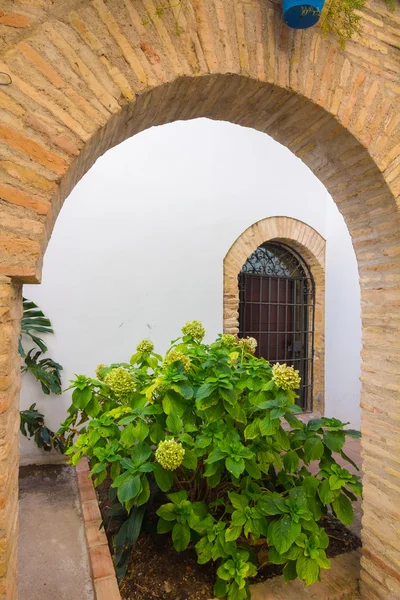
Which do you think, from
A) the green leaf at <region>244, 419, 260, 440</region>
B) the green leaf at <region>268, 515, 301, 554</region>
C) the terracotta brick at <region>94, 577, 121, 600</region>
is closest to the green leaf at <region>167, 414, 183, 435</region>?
the green leaf at <region>244, 419, 260, 440</region>

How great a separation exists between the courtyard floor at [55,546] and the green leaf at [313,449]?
0.79 metres

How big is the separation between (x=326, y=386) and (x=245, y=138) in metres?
A: 3.69

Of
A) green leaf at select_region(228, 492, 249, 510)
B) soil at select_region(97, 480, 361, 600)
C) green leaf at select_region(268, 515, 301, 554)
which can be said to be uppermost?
green leaf at select_region(228, 492, 249, 510)

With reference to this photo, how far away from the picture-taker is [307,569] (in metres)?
1.84

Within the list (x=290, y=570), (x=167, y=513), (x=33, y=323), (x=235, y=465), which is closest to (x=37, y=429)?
(x=33, y=323)

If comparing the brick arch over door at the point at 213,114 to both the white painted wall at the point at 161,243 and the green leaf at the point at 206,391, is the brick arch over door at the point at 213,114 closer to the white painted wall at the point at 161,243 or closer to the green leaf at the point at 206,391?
the green leaf at the point at 206,391

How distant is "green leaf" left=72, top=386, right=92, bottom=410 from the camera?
234 centimetres

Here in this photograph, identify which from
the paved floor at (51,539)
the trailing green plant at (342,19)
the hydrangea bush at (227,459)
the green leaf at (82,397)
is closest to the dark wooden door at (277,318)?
the hydrangea bush at (227,459)

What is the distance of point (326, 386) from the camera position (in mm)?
5379

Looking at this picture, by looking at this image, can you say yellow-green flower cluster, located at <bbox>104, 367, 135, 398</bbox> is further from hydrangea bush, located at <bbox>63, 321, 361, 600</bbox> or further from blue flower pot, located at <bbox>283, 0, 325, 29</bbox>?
blue flower pot, located at <bbox>283, 0, 325, 29</bbox>

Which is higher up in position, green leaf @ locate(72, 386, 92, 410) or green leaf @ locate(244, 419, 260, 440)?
green leaf @ locate(72, 386, 92, 410)

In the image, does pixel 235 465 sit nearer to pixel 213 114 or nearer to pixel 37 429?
pixel 213 114

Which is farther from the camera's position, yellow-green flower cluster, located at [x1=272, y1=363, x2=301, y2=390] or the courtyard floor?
the courtyard floor

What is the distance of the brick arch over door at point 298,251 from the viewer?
465cm
